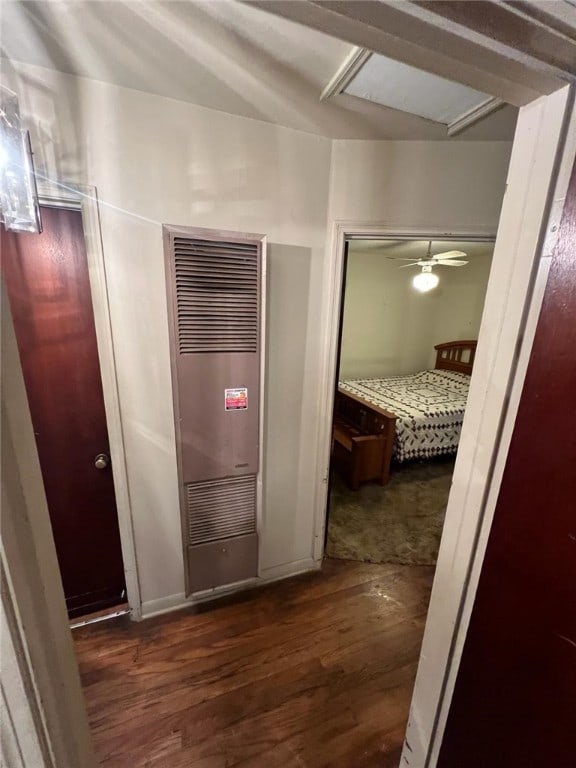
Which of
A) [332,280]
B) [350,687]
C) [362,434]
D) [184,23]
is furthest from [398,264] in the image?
[350,687]

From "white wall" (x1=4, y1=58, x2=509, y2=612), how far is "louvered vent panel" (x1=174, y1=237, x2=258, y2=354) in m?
0.12

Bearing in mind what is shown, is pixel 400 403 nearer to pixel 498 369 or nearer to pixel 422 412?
pixel 422 412

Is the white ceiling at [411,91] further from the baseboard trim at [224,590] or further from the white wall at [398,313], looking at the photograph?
the white wall at [398,313]

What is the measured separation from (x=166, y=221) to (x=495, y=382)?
1389mm

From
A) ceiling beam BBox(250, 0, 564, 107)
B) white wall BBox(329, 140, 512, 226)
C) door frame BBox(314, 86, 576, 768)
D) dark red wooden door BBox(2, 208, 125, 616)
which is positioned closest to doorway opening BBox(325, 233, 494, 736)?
white wall BBox(329, 140, 512, 226)

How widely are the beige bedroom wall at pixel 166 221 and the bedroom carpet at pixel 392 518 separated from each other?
2.68 feet

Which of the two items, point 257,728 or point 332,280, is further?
point 332,280

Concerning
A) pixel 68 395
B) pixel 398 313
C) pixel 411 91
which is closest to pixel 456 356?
pixel 398 313

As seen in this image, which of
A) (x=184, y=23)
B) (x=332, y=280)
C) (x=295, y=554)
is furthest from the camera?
(x=295, y=554)

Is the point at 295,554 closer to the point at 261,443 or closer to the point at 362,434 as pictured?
the point at 261,443

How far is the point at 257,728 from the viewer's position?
52.5 inches

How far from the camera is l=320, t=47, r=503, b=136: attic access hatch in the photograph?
1080mm

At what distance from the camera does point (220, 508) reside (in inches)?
69.0

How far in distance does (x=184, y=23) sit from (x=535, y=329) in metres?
1.27
